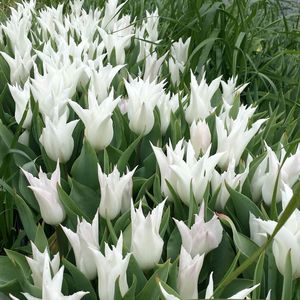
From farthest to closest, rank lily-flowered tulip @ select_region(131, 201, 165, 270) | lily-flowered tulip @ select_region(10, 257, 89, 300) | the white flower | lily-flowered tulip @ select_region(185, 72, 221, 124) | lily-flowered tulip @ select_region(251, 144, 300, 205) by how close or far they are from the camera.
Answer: the white flower
lily-flowered tulip @ select_region(185, 72, 221, 124)
lily-flowered tulip @ select_region(251, 144, 300, 205)
lily-flowered tulip @ select_region(131, 201, 165, 270)
lily-flowered tulip @ select_region(10, 257, 89, 300)

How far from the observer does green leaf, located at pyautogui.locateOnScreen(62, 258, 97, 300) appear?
39.6 inches

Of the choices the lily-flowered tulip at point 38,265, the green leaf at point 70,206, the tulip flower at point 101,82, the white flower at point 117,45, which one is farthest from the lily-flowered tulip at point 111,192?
the white flower at point 117,45

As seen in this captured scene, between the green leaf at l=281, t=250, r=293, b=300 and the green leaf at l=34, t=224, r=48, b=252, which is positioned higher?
the green leaf at l=281, t=250, r=293, b=300

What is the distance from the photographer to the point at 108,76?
174 centimetres

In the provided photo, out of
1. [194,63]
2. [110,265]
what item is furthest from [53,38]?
[110,265]

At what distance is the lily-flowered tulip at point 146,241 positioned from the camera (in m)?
1.00

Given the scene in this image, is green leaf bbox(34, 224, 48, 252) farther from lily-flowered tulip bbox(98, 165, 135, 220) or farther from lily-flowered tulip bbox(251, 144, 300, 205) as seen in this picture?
lily-flowered tulip bbox(251, 144, 300, 205)

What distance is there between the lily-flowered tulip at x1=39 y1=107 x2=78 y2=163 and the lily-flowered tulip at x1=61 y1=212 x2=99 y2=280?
357mm

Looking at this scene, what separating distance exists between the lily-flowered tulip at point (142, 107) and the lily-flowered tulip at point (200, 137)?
12 cm

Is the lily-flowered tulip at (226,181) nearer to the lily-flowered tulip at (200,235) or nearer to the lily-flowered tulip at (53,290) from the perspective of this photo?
the lily-flowered tulip at (200,235)

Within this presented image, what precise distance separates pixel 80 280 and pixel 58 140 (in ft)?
1.39

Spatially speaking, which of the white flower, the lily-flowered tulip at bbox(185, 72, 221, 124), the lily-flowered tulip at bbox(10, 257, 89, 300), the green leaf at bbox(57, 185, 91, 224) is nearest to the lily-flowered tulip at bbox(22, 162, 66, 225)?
the green leaf at bbox(57, 185, 91, 224)

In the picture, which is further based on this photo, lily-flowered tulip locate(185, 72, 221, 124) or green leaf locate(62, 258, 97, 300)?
lily-flowered tulip locate(185, 72, 221, 124)

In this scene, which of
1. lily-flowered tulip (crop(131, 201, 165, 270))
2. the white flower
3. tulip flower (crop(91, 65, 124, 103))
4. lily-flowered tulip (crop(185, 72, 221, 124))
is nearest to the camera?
lily-flowered tulip (crop(131, 201, 165, 270))
